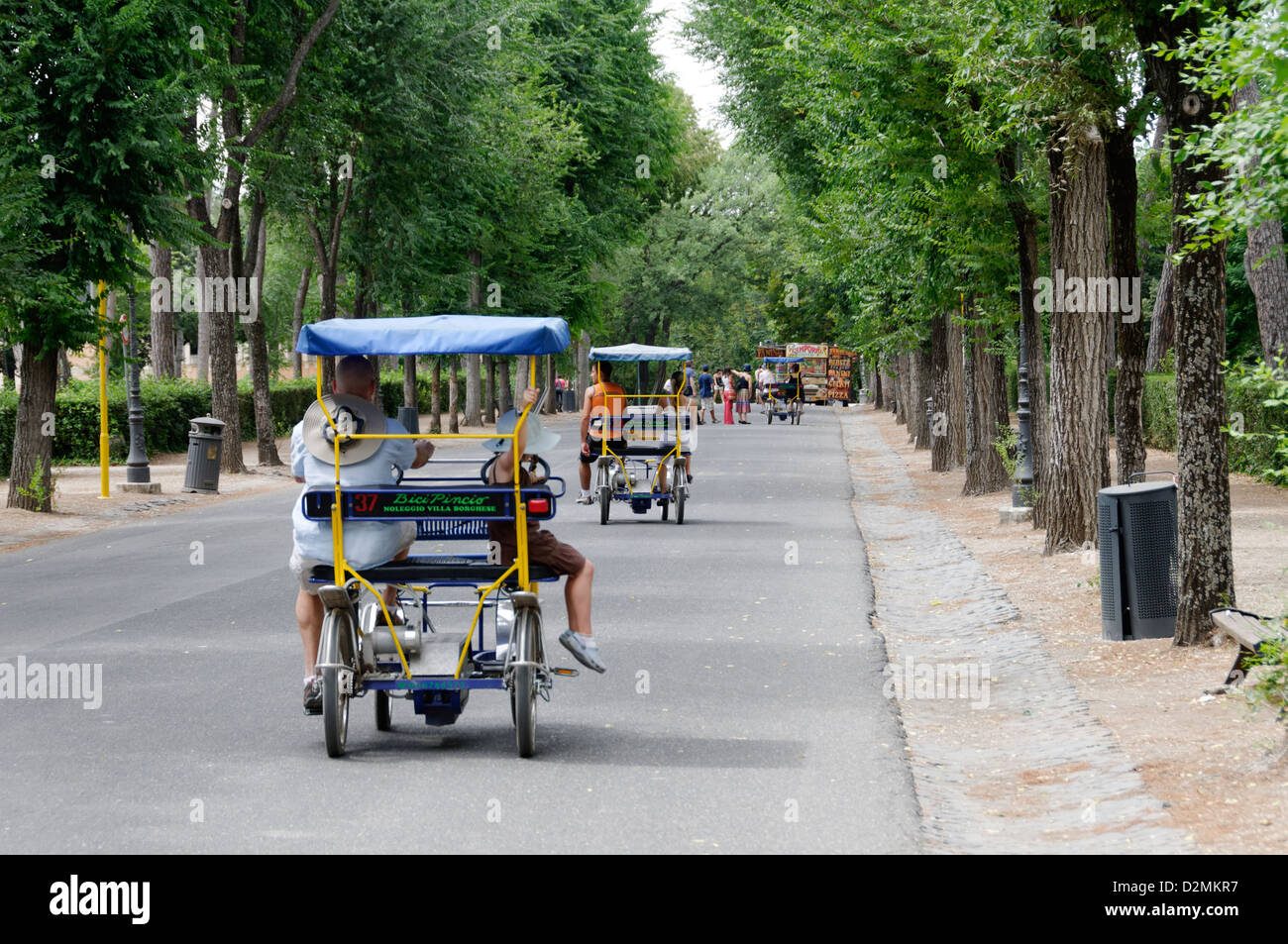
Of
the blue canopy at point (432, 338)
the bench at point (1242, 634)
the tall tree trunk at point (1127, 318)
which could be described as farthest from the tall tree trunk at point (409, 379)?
the bench at point (1242, 634)

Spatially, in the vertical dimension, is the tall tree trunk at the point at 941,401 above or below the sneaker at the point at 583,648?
above

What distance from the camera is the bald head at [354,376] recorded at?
323 inches

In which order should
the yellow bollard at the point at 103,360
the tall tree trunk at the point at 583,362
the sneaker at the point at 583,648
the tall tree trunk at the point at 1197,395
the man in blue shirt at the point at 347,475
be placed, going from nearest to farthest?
1. the man in blue shirt at the point at 347,475
2. the sneaker at the point at 583,648
3. the tall tree trunk at the point at 1197,395
4. the yellow bollard at the point at 103,360
5. the tall tree trunk at the point at 583,362

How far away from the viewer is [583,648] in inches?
320

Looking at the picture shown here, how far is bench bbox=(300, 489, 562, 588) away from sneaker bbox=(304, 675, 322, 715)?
1.62 ft

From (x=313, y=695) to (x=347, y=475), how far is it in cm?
109

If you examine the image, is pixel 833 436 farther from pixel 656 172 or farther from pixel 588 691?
pixel 588 691

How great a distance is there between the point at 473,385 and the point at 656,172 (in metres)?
16.7

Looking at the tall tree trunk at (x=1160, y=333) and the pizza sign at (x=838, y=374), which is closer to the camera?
the tall tree trunk at (x=1160, y=333)

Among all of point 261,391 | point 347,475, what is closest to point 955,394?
point 261,391

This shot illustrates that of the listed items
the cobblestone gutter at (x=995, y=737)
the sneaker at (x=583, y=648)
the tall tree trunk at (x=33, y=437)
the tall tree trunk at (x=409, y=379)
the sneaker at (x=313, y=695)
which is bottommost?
the cobblestone gutter at (x=995, y=737)

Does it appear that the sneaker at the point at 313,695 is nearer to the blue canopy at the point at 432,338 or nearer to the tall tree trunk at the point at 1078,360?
the blue canopy at the point at 432,338

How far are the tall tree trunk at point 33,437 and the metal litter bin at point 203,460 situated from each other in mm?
3825

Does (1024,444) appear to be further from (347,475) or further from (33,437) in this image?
(33,437)
